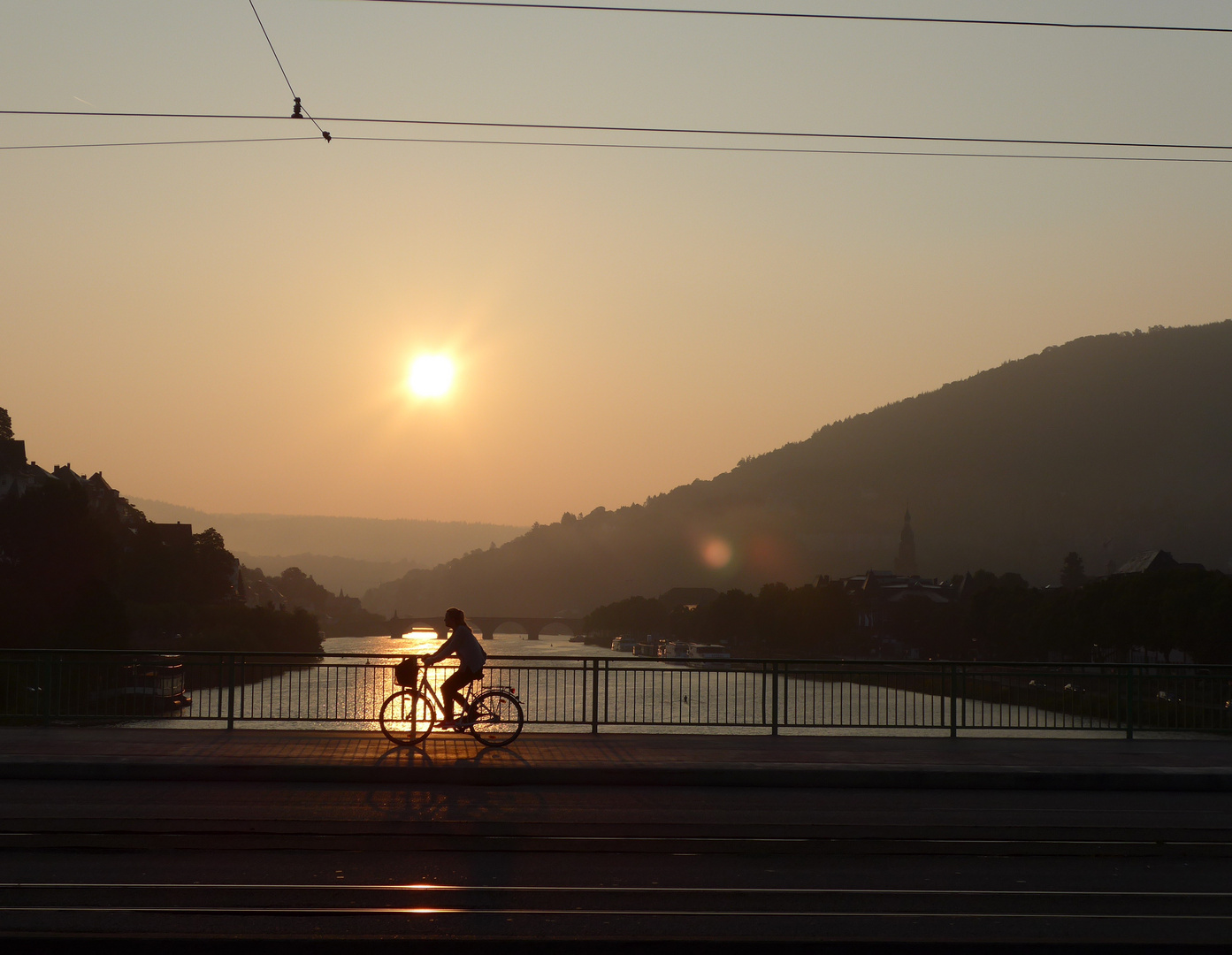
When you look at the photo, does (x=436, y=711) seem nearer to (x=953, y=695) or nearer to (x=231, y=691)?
(x=231, y=691)

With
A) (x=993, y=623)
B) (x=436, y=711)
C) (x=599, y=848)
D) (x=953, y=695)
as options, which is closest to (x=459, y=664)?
(x=436, y=711)

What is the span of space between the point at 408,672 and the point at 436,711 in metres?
0.90

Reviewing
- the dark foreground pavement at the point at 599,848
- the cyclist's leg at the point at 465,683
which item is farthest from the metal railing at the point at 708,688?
the cyclist's leg at the point at 465,683

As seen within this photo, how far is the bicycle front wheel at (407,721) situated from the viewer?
15.7 m

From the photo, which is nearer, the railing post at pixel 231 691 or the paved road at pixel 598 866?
the paved road at pixel 598 866

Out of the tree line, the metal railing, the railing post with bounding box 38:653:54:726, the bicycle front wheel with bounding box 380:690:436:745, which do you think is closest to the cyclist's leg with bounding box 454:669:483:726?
the bicycle front wheel with bounding box 380:690:436:745

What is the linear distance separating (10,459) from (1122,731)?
3483 inches

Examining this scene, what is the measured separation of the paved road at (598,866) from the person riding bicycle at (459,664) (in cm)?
229

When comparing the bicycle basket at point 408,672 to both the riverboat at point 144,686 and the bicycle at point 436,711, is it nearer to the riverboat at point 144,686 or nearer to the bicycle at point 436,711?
the bicycle at point 436,711

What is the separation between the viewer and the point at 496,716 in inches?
621

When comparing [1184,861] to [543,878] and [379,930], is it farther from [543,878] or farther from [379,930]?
[379,930]

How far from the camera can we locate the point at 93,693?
18828 mm

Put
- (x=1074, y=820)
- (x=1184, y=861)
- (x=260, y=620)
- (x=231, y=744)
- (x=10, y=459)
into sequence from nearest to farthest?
(x=1184, y=861)
(x=1074, y=820)
(x=231, y=744)
(x=10, y=459)
(x=260, y=620)

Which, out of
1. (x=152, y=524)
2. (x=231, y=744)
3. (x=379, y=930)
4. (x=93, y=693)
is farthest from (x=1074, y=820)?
(x=152, y=524)
